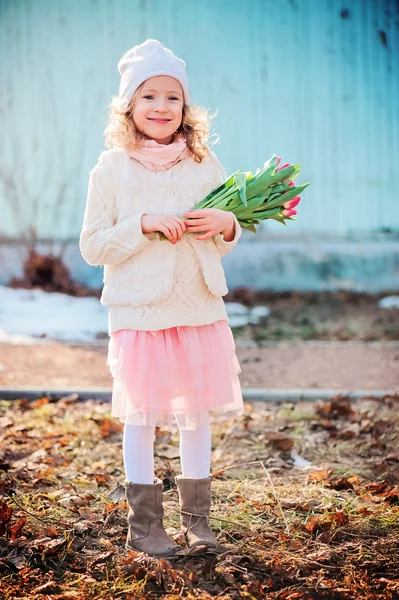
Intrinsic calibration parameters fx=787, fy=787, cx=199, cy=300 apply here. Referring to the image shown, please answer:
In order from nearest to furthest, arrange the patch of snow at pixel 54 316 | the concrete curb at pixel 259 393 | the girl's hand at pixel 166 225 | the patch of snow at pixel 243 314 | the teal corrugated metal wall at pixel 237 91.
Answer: the girl's hand at pixel 166 225 < the concrete curb at pixel 259 393 < the patch of snow at pixel 54 316 < the patch of snow at pixel 243 314 < the teal corrugated metal wall at pixel 237 91

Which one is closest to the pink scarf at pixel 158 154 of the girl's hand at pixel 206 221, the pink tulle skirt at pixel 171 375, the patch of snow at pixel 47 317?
the girl's hand at pixel 206 221

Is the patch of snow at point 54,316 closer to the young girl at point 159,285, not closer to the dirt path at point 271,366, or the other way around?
the dirt path at point 271,366

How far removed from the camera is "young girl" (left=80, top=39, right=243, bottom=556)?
2490 mm

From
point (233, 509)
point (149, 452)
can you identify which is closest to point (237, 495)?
point (233, 509)

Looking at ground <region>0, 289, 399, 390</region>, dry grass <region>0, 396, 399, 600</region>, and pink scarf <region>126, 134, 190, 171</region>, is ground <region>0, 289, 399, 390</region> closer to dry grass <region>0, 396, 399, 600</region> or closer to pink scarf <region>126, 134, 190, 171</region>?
dry grass <region>0, 396, 399, 600</region>

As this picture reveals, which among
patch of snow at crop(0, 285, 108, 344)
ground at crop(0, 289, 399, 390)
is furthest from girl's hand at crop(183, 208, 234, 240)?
patch of snow at crop(0, 285, 108, 344)

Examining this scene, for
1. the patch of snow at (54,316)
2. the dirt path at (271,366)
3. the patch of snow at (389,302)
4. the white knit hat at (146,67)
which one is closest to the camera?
the white knit hat at (146,67)

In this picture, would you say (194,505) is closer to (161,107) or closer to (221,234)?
(221,234)

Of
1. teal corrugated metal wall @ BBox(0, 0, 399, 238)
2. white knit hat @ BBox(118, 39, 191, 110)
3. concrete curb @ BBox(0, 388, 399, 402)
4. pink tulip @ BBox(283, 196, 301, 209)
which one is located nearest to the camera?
white knit hat @ BBox(118, 39, 191, 110)

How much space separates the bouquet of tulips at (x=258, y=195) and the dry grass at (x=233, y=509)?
103 centimetres

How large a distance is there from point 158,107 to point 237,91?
6348 mm

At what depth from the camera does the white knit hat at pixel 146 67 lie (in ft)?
8.31

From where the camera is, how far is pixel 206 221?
2.47m

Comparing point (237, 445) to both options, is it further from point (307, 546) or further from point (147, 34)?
point (147, 34)
